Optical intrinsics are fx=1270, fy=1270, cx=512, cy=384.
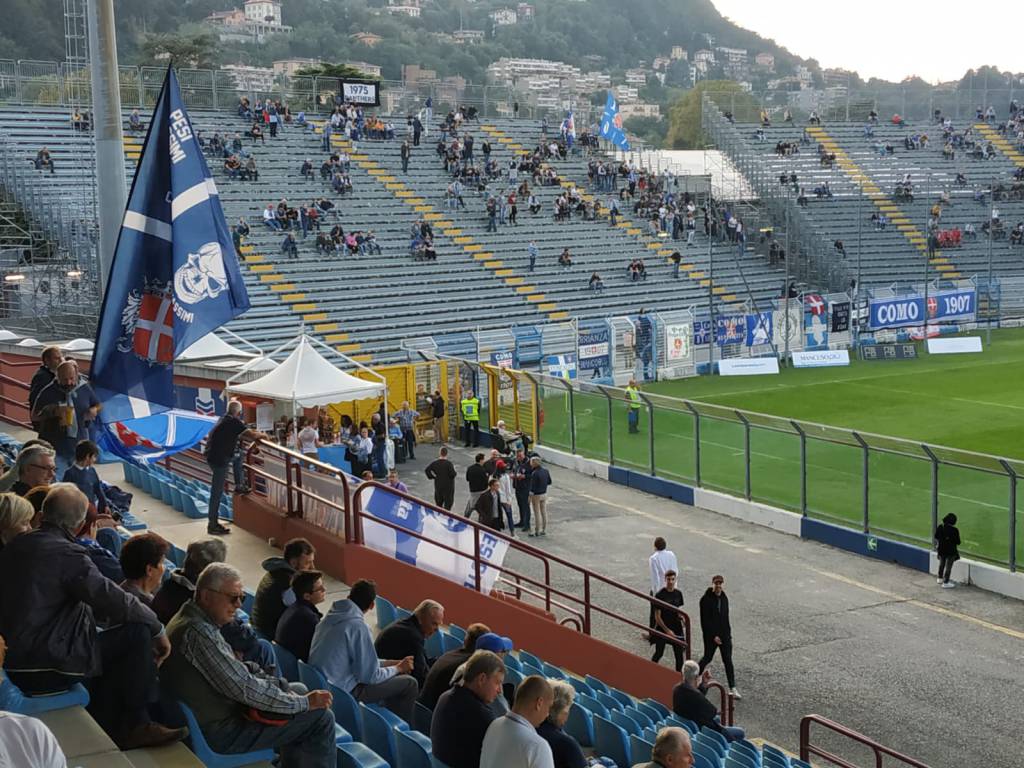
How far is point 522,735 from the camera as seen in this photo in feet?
20.4

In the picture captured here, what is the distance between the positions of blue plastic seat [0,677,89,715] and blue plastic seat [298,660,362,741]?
1.79 meters

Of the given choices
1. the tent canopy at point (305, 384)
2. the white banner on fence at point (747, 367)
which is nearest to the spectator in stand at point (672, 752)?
Answer: the tent canopy at point (305, 384)

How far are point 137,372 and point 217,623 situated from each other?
490 cm

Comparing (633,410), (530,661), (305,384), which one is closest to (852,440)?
(633,410)

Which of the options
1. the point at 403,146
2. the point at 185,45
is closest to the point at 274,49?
the point at 185,45

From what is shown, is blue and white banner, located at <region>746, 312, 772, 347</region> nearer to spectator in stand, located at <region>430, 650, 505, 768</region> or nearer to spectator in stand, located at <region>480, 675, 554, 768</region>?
spectator in stand, located at <region>430, 650, 505, 768</region>

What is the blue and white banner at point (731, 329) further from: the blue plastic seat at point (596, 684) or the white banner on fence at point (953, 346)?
the blue plastic seat at point (596, 684)

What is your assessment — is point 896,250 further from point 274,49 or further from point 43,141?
point 274,49

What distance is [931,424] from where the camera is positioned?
33.2 meters

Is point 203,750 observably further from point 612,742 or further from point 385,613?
point 385,613

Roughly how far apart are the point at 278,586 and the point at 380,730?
1814 millimetres

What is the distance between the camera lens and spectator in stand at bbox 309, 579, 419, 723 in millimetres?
8328

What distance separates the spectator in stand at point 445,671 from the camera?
332 inches

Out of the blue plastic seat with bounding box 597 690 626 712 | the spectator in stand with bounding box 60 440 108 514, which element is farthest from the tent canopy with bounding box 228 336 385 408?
the blue plastic seat with bounding box 597 690 626 712
